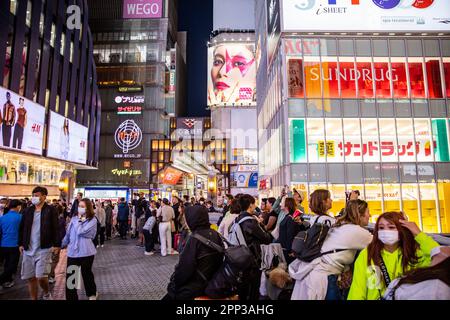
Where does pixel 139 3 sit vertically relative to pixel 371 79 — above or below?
above

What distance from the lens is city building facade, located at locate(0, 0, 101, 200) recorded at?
785 inches

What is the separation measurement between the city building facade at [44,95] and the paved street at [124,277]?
1224cm

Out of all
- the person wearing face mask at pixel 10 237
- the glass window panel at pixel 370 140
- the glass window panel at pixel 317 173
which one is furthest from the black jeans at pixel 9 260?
the glass window panel at pixel 370 140

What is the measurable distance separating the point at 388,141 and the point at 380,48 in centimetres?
687

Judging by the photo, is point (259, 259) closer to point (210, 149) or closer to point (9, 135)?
point (9, 135)

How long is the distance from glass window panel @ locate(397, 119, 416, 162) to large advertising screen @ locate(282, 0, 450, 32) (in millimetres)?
7001

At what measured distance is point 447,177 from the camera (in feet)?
64.6

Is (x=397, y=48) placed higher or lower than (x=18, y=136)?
higher

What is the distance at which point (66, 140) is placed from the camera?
28062 millimetres


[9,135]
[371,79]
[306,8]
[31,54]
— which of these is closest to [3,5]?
[31,54]

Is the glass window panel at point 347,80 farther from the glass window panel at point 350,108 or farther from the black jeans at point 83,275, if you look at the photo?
the black jeans at point 83,275

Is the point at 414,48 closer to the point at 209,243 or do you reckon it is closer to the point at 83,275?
the point at 209,243

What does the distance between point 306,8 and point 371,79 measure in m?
7.06

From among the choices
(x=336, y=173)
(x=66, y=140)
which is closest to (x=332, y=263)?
(x=336, y=173)
